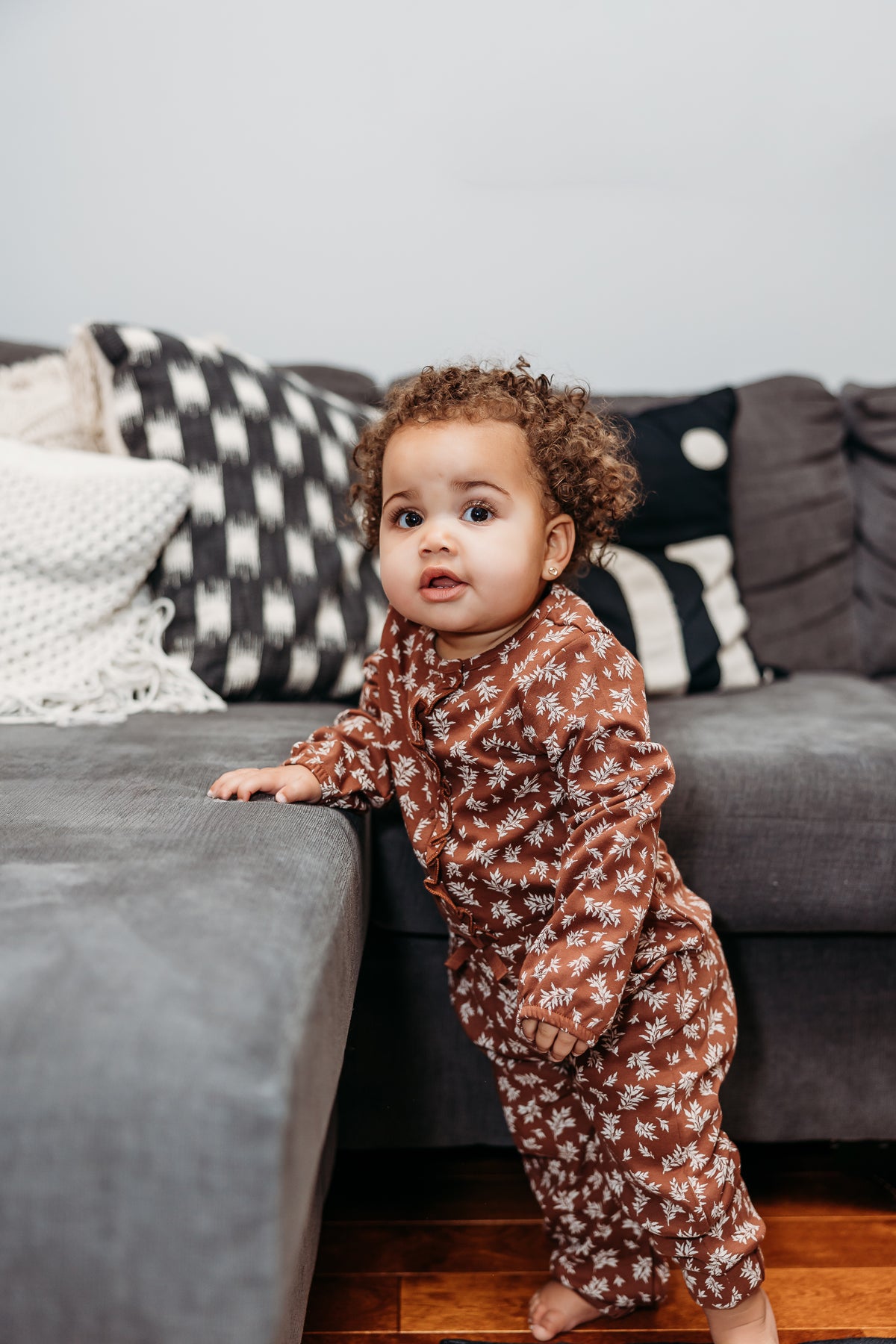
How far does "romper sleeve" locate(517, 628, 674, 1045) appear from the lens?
713 mm

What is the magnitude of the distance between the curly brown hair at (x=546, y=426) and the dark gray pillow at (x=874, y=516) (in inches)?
32.0

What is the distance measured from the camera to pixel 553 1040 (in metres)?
0.71

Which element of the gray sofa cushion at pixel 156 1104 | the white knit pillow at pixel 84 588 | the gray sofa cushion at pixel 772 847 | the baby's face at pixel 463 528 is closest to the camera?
Result: the gray sofa cushion at pixel 156 1104

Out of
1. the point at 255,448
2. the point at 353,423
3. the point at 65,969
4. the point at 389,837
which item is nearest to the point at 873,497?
the point at 353,423

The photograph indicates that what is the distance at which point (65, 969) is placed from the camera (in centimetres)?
49

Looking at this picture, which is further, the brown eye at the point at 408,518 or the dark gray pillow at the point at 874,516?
the dark gray pillow at the point at 874,516

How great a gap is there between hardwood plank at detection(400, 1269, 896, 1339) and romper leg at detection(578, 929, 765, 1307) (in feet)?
0.47

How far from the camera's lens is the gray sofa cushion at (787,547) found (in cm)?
158

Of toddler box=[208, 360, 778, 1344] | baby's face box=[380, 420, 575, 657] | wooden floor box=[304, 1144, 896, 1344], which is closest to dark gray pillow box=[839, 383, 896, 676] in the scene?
wooden floor box=[304, 1144, 896, 1344]

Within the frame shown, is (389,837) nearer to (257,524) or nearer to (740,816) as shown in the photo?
(740,816)

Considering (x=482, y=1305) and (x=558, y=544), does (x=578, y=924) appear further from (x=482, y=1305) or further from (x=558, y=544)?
(x=482, y=1305)

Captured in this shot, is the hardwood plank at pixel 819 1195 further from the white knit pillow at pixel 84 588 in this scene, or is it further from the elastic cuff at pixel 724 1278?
the white knit pillow at pixel 84 588

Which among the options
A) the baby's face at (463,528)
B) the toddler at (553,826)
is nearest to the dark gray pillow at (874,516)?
the toddler at (553,826)

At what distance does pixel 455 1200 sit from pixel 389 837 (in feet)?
1.36
